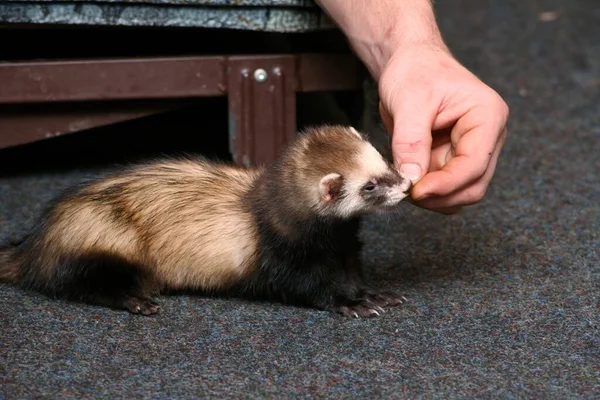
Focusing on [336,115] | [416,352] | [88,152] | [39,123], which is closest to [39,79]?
[39,123]

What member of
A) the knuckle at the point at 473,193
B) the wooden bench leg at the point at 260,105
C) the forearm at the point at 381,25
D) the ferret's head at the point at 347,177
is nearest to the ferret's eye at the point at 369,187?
the ferret's head at the point at 347,177

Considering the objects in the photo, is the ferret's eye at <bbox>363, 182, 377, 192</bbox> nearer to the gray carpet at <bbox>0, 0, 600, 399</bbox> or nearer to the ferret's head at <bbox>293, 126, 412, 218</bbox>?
the ferret's head at <bbox>293, 126, 412, 218</bbox>

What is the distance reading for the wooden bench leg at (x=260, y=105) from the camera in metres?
1.93

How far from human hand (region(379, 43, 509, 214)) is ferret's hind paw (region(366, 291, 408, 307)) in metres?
0.15

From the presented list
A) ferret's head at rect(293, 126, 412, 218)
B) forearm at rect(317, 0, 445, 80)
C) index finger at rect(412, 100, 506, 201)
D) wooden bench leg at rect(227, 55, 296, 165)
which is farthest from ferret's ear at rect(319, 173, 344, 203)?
wooden bench leg at rect(227, 55, 296, 165)

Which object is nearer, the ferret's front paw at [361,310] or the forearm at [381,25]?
the ferret's front paw at [361,310]

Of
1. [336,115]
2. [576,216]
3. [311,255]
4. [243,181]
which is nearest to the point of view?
[311,255]

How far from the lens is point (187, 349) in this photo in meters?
1.34

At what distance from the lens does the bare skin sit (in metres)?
1.35

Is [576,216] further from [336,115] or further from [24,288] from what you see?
[24,288]

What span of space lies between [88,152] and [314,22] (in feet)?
2.29

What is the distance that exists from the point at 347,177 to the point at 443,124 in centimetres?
16

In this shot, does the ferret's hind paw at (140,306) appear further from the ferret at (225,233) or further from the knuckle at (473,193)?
the knuckle at (473,193)

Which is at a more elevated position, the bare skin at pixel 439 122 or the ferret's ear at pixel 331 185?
the bare skin at pixel 439 122
